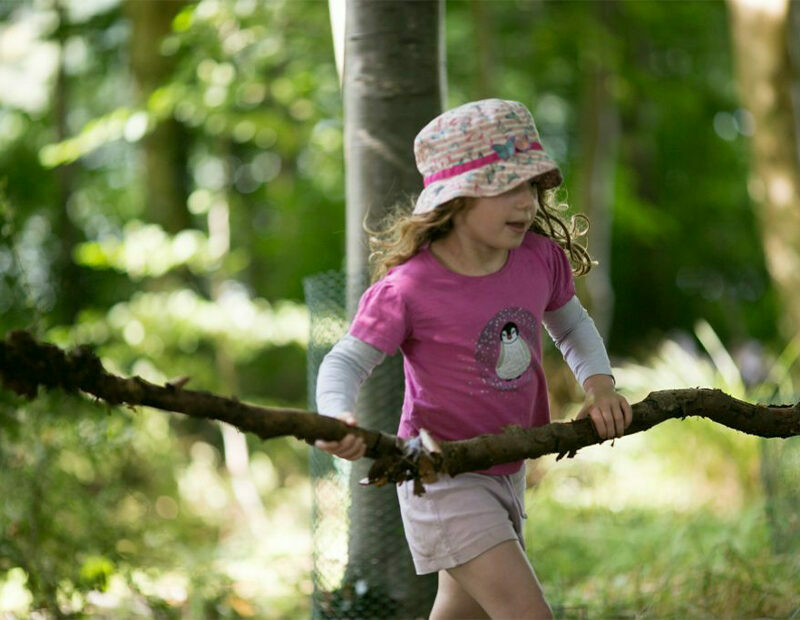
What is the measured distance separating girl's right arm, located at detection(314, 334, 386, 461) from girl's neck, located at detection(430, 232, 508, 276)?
29cm

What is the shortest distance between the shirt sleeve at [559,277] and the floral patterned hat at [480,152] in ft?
0.88

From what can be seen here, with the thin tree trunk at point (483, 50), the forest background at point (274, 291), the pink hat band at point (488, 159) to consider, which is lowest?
the forest background at point (274, 291)

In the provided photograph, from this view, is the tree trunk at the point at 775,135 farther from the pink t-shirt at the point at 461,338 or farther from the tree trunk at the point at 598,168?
the pink t-shirt at the point at 461,338

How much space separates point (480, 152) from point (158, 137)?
8137mm

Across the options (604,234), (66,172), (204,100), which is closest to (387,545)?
(204,100)

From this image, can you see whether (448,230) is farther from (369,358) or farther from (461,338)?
(369,358)

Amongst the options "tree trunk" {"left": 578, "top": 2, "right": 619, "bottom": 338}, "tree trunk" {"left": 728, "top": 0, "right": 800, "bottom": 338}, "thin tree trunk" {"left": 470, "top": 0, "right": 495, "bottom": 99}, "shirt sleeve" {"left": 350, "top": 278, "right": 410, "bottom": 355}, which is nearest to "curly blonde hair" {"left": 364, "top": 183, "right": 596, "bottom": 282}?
"shirt sleeve" {"left": 350, "top": 278, "right": 410, "bottom": 355}

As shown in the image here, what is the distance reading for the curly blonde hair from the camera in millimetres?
2521

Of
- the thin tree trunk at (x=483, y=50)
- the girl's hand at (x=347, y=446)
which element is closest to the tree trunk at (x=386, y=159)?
the girl's hand at (x=347, y=446)

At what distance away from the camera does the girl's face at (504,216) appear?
8.01 ft

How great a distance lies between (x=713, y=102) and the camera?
14680 millimetres

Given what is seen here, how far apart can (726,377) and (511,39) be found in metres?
6.10

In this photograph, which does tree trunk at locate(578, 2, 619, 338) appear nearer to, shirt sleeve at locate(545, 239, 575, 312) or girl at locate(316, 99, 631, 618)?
shirt sleeve at locate(545, 239, 575, 312)

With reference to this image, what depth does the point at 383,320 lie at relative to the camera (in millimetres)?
2430
